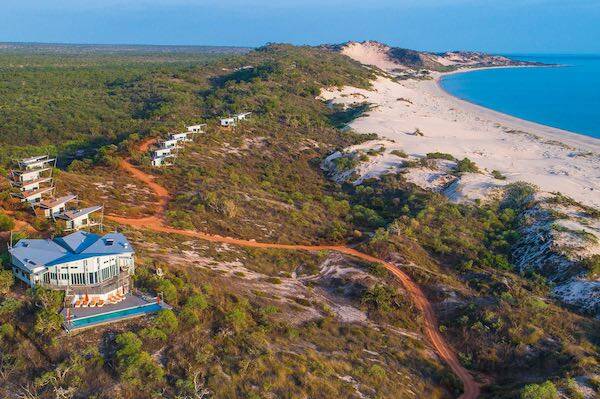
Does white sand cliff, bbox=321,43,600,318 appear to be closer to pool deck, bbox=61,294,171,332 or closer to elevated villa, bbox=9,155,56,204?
pool deck, bbox=61,294,171,332

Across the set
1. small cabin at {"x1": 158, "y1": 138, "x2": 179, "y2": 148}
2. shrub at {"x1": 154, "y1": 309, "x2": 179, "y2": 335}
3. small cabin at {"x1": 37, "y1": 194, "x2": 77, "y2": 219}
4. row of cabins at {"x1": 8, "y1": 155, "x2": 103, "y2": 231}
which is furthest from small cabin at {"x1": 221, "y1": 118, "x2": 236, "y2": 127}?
shrub at {"x1": 154, "y1": 309, "x2": 179, "y2": 335}

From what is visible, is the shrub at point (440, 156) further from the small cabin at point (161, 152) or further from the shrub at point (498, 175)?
the small cabin at point (161, 152)

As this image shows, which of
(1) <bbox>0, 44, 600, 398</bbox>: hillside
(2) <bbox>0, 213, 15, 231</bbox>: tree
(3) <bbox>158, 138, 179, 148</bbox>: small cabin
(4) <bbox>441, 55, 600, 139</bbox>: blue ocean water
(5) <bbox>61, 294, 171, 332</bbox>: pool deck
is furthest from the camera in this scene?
(4) <bbox>441, 55, 600, 139</bbox>: blue ocean water

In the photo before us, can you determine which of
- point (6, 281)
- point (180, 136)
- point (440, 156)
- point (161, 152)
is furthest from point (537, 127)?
point (6, 281)

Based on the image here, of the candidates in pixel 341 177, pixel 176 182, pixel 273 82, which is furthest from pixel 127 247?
pixel 273 82

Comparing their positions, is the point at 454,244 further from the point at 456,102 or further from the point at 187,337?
the point at 456,102

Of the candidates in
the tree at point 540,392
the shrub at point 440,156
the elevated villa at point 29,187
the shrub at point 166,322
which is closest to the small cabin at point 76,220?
the elevated villa at point 29,187

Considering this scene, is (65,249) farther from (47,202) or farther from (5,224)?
(47,202)
